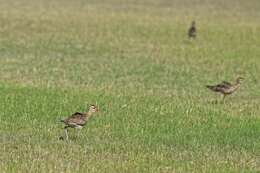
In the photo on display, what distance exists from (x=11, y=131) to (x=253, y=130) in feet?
14.4

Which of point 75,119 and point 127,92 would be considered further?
point 127,92

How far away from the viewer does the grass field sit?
12.8m

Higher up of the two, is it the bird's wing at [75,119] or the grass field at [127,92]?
the bird's wing at [75,119]

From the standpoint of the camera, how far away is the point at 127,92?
20.0m

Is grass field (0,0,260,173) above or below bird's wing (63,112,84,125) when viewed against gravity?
below

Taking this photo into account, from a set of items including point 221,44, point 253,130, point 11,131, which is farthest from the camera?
point 221,44

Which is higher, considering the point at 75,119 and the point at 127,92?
the point at 75,119

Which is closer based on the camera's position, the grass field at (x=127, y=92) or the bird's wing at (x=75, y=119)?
the grass field at (x=127, y=92)

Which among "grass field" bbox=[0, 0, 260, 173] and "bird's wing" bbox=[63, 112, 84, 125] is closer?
"grass field" bbox=[0, 0, 260, 173]

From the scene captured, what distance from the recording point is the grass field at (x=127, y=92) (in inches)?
505

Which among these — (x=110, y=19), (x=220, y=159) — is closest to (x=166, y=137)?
(x=220, y=159)

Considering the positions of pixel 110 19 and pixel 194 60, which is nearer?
pixel 194 60

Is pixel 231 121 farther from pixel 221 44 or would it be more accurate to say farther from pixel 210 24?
pixel 210 24

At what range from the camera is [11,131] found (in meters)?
14.5
